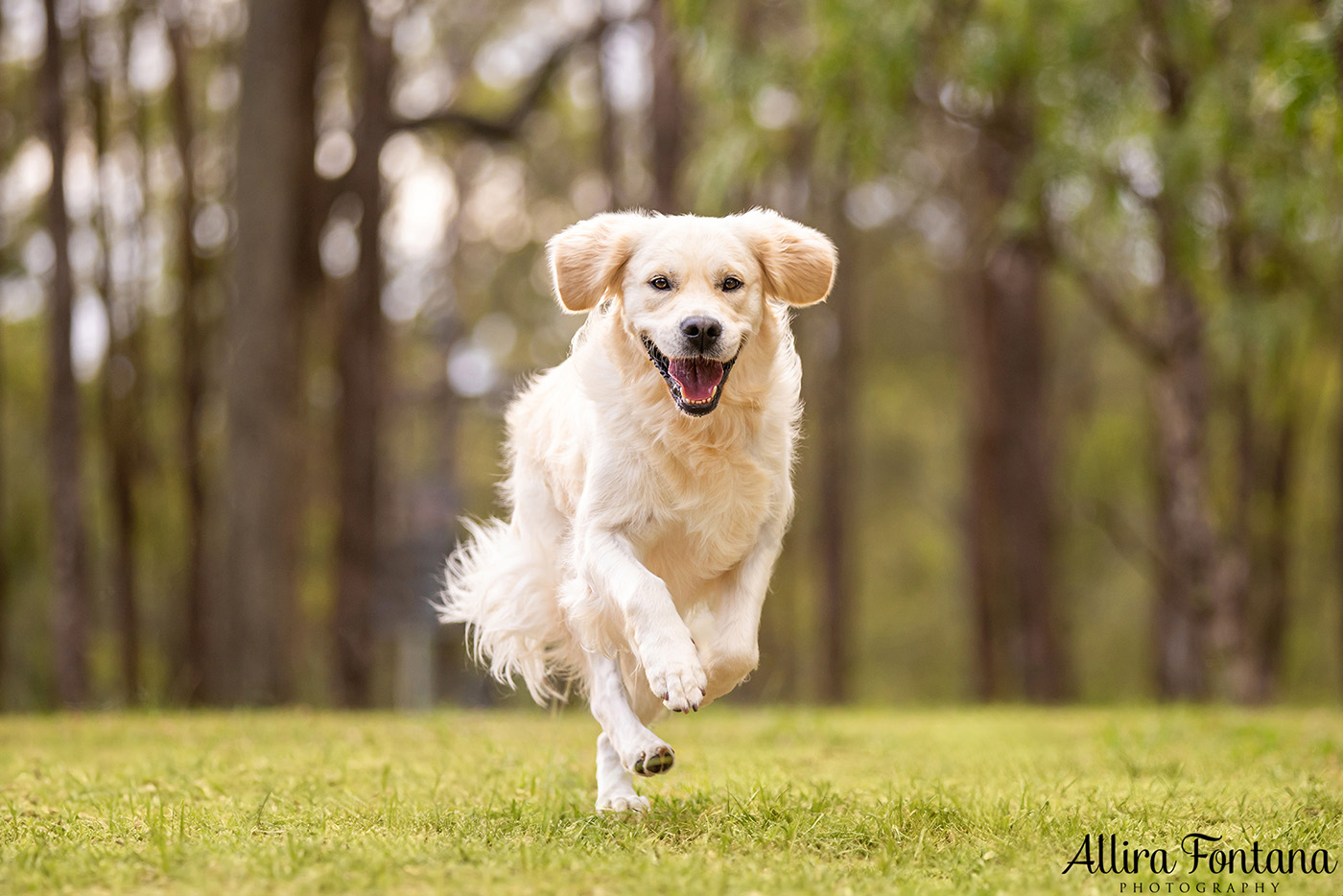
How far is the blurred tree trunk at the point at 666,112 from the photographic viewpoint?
56.5 ft

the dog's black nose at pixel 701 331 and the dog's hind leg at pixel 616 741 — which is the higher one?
the dog's black nose at pixel 701 331

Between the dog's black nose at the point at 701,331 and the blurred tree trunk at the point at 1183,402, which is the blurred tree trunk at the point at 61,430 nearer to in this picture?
the blurred tree trunk at the point at 1183,402

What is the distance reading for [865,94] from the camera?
12484 mm

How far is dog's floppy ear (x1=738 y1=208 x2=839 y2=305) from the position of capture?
16.7 feet

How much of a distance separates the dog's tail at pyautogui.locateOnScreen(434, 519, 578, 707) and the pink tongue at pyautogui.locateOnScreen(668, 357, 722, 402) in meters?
1.32

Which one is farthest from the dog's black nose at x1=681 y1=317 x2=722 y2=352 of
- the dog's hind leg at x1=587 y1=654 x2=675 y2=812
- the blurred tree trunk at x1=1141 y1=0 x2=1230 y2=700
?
the blurred tree trunk at x1=1141 y1=0 x2=1230 y2=700

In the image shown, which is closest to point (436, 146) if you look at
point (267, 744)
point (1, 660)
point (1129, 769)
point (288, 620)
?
point (1, 660)

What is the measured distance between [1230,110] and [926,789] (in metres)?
8.08

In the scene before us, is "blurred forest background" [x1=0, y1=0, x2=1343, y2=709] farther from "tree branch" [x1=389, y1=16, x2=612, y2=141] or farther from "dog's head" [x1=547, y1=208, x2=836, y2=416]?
"dog's head" [x1=547, y1=208, x2=836, y2=416]

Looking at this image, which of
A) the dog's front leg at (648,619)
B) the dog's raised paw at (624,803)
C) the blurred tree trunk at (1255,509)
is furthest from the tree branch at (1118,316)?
the dog's raised paw at (624,803)

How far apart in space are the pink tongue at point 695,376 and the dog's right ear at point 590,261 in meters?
0.52

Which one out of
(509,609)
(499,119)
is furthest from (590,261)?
(499,119)

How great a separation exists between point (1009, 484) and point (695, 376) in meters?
14.6

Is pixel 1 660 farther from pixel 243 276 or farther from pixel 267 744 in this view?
pixel 267 744
